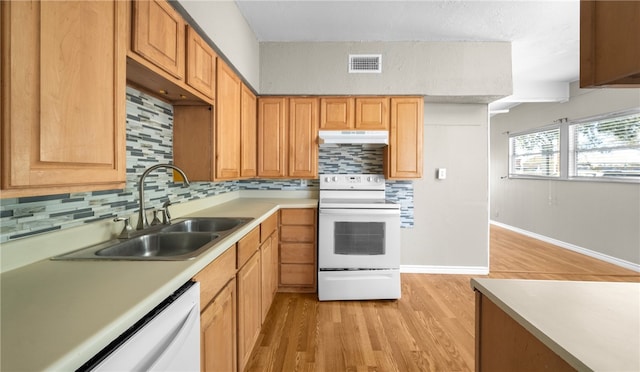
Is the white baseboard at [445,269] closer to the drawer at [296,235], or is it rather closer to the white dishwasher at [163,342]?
the drawer at [296,235]

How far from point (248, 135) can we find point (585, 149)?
4.74 m

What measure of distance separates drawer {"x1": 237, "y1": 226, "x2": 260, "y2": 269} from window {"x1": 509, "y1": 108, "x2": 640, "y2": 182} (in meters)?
4.57

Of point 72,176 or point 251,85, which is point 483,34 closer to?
point 251,85

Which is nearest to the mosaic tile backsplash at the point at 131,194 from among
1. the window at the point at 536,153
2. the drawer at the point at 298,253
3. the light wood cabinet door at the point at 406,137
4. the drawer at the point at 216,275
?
the drawer at the point at 216,275

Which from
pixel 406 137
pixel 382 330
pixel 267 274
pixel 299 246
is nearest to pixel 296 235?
pixel 299 246

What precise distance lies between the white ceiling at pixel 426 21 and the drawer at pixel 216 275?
2.09 meters

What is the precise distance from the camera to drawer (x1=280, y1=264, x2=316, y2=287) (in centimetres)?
282

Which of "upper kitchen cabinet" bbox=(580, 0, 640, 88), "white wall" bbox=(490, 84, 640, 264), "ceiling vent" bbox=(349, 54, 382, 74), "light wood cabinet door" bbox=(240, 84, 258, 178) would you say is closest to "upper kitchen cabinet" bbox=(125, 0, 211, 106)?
"light wood cabinet door" bbox=(240, 84, 258, 178)

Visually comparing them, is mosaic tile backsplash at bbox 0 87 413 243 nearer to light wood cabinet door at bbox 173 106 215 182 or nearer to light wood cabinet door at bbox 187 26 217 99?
light wood cabinet door at bbox 173 106 215 182

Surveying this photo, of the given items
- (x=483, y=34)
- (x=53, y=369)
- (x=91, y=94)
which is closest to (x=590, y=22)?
(x=53, y=369)

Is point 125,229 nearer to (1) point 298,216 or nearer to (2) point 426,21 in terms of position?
(1) point 298,216

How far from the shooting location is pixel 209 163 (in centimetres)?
193

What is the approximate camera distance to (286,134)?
3.03m

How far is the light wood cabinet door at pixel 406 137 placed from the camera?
9.73ft
